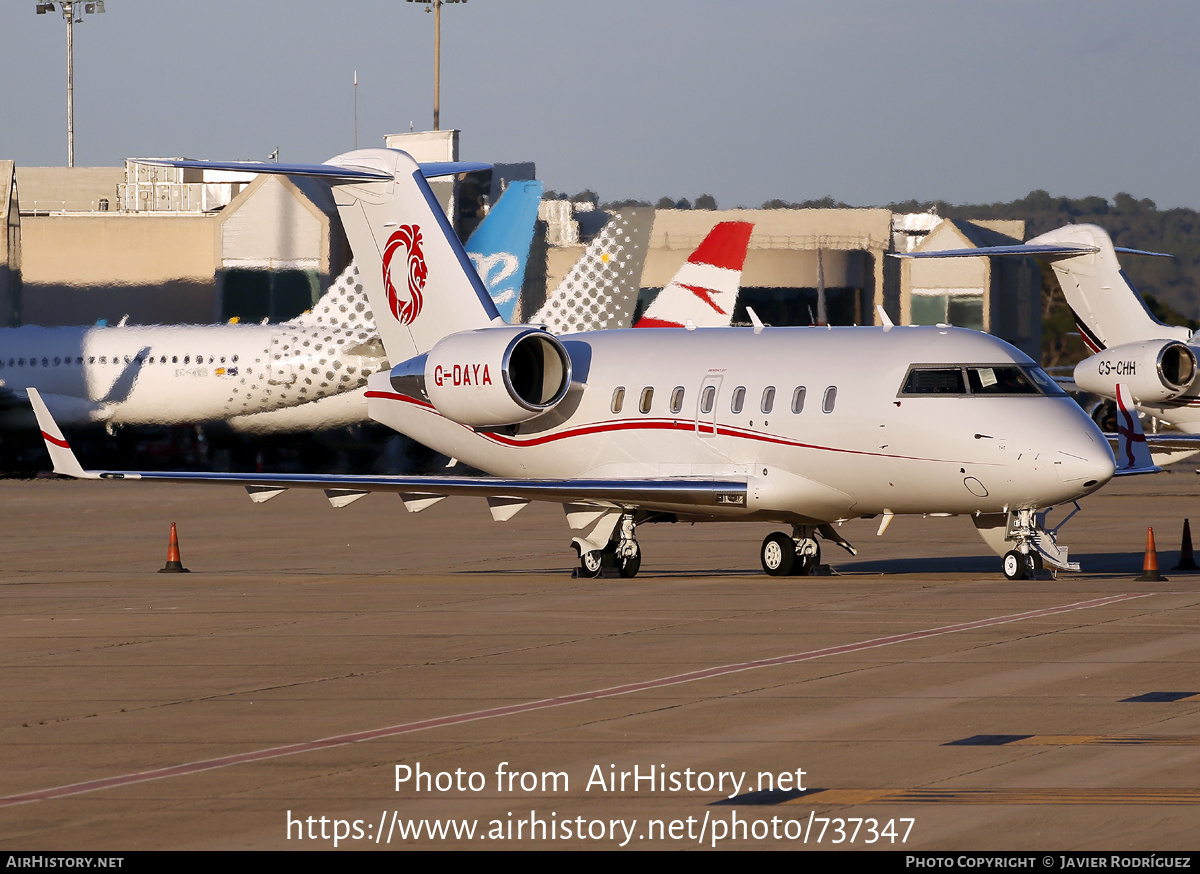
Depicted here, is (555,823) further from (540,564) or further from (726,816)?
(540,564)

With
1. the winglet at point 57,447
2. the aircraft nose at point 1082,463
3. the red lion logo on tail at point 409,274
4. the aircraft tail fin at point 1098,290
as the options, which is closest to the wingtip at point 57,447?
the winglet at point 57,447

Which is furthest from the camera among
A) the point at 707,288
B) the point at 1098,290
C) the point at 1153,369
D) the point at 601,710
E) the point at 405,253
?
the point at 1098,290

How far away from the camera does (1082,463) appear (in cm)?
2002

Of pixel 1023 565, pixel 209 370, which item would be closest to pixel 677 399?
pixel 1023 565

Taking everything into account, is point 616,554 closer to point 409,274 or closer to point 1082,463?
point 409,274

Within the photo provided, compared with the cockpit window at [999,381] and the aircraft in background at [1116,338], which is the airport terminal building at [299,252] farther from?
the cockpit window at [999,381]

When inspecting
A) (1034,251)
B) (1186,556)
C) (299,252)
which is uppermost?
(1034,251)

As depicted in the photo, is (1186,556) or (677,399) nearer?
(677,399)

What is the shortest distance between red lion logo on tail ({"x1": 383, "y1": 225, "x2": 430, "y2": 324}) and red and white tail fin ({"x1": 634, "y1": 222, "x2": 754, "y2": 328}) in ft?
28.7

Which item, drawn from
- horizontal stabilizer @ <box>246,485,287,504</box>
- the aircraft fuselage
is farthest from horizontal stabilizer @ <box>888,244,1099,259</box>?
horizontal stabilizer @ <box>246,485,287,504</box>

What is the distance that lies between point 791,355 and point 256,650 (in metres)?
9.35

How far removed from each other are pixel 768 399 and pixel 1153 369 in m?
18.1

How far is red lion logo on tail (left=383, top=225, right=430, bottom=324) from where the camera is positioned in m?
25.2

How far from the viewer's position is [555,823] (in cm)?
880
